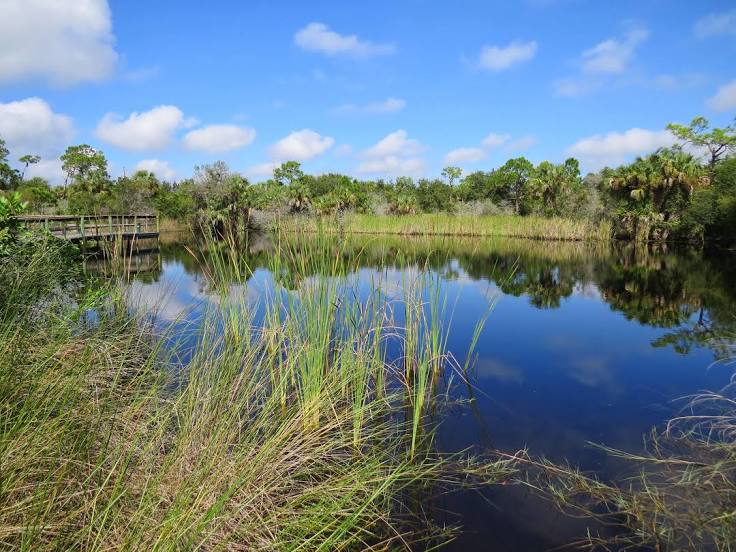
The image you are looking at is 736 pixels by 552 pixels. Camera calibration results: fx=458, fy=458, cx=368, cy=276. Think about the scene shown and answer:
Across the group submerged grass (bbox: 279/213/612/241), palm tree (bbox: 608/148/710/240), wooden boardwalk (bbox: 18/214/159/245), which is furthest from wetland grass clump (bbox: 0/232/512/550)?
palm tree (bbox: 608/148/710/240)

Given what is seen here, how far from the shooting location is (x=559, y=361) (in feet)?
22.4

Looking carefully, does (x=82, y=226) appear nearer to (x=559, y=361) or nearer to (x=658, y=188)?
(x=559, y=361)

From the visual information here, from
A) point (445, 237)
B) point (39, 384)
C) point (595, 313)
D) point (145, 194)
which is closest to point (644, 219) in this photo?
point (445, 237)

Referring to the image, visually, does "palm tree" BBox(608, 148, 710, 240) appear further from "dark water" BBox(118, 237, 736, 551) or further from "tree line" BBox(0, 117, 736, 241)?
"dark water" BBox(118, 237, 736, 551)

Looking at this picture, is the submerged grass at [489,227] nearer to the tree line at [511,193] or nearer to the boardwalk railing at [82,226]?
the tree line at [511,193]

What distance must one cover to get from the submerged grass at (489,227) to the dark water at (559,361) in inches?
504

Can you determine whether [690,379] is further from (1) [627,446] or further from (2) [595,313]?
(2) [595,313]

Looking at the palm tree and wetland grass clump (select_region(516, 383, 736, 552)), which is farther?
the palm tree

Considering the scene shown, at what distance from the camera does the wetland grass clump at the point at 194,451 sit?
1.55 meters

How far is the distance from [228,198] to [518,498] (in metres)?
32.4

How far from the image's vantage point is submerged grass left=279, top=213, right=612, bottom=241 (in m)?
27.3

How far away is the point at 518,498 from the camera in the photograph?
3277mm

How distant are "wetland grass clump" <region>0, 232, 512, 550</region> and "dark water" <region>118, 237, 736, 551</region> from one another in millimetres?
395

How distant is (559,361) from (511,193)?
148 feet
